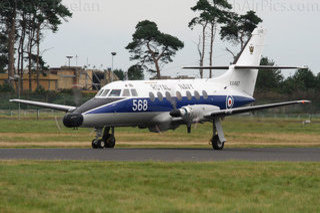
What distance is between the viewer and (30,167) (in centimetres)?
2339

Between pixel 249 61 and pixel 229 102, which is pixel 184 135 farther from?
pixel 229 102

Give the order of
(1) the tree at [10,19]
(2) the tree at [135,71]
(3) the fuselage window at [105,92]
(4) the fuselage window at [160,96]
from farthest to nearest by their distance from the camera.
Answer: (2) the tree at [135,71]
(1) the tree at [10,19]
(4) the fuselage window at [160,96]
(3) the fuselage window at [105,92]

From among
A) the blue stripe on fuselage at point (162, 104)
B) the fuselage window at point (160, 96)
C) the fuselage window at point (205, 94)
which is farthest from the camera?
the fuselage window at point (205, 94)

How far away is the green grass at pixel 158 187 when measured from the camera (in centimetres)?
1603

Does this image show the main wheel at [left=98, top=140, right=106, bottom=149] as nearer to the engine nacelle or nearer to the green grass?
the engine nacelle

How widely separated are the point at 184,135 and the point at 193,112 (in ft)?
56.5

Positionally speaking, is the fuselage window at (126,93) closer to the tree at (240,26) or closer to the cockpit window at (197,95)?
the cockpit window at (197,95)

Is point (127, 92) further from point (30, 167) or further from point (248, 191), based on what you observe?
point (248, 191)

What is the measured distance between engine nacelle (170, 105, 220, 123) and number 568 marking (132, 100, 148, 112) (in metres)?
1.50

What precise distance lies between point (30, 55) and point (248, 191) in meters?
92.8

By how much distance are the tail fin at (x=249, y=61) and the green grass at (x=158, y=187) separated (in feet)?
51.2

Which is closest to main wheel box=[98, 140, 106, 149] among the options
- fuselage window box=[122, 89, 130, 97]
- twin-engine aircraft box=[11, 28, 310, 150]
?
twin-engine aircraft box=[11, 28, 310, 150]

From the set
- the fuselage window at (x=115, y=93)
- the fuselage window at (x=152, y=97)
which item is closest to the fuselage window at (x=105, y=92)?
the fuselage window at (x=115, y=93)

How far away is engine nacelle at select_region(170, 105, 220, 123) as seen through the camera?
34875mm
